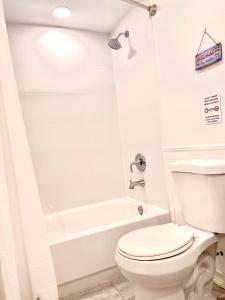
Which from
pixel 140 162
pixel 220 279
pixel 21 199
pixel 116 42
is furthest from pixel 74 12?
pixel 220 279

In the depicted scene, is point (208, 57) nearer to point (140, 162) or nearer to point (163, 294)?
point (140, 162)

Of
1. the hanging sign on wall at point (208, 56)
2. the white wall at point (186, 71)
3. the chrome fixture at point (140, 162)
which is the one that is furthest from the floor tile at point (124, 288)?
the hanging sign on wall at point (208, 56)

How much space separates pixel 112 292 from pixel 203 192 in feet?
3.04

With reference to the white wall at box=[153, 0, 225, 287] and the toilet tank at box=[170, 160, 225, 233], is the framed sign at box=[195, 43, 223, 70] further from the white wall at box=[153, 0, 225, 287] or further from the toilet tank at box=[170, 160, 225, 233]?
the toilet tank at box=[170, 160, 225, 233]

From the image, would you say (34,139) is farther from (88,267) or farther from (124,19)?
(124,19)

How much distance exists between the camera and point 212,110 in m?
1.43

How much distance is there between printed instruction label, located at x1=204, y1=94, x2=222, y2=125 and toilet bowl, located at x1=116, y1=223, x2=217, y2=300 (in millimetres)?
649

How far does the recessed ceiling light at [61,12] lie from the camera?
203cm

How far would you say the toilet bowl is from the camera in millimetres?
1148

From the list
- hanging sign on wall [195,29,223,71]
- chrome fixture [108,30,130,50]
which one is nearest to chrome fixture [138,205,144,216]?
hanging sign on wall [195,29,223,71]

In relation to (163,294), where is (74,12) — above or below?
above

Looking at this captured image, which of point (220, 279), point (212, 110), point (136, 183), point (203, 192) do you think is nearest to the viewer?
point (203, 192)

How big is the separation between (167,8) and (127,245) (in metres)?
1.58

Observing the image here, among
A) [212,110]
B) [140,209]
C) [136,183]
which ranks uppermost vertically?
[212,110]
